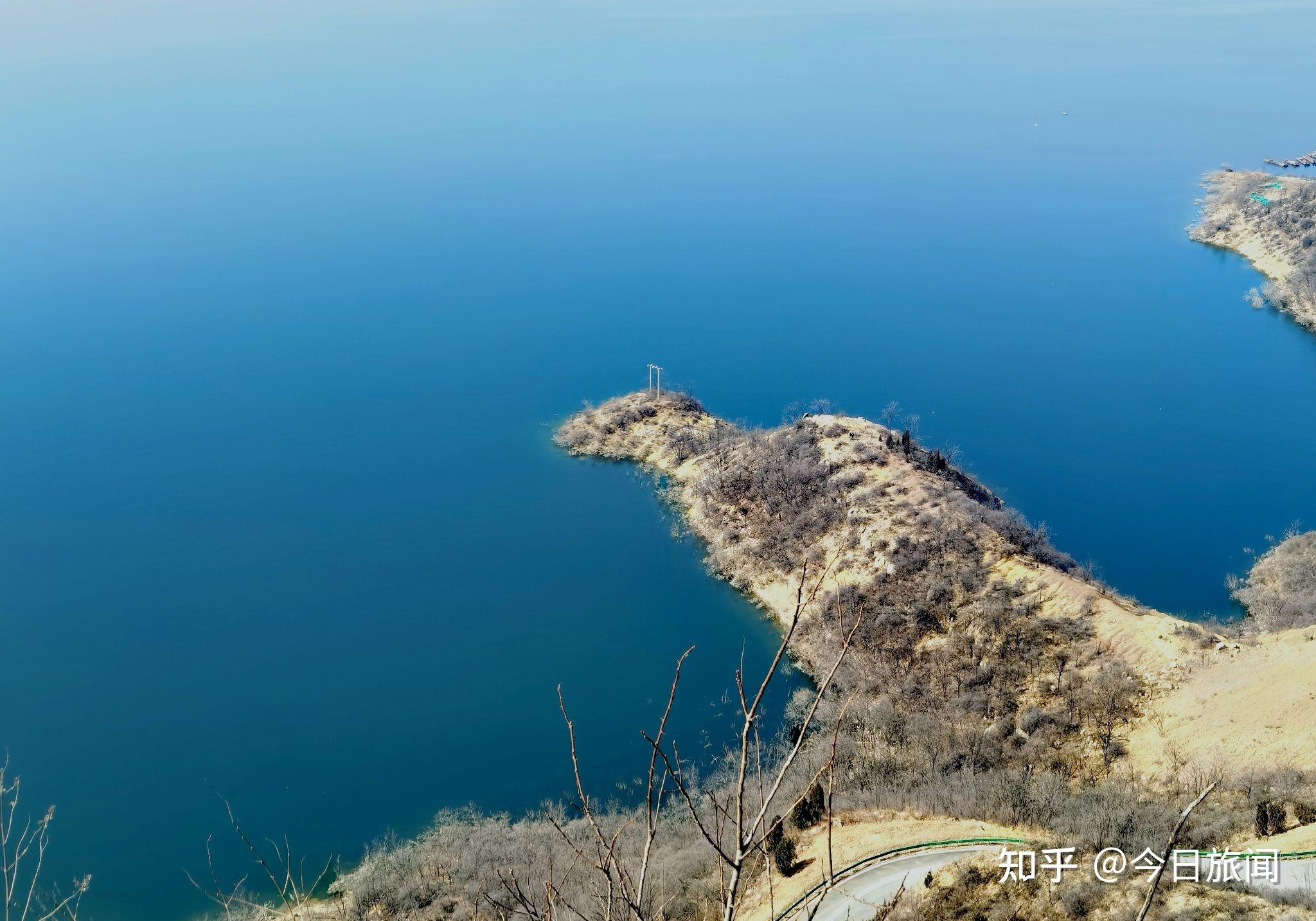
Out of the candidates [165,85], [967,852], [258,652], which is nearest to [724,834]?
[967,852]

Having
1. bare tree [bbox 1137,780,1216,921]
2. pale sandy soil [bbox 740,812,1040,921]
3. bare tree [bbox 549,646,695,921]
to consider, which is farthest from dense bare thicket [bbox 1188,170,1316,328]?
bare tree [bbox 1137,780,1216,921]

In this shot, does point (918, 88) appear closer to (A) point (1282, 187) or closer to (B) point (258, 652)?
(A) point (1282, 187)

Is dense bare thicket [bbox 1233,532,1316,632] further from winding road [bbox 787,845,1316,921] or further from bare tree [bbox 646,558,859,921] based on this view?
bare tree [bbox 646,558,859,921]

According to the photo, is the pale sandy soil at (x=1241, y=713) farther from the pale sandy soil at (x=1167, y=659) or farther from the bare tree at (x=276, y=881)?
the bare tree at (x=276, y=881)

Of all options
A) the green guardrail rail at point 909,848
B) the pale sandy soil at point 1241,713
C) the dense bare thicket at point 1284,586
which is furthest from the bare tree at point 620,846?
the dense bare thicket at point 1284,586

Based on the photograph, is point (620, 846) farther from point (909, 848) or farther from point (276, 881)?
point (276, 881)

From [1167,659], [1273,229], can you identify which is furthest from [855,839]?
[1273,229]

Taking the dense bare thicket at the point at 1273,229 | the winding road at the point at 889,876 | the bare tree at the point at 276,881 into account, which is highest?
the dense bare thicket at the point at 1273,229
